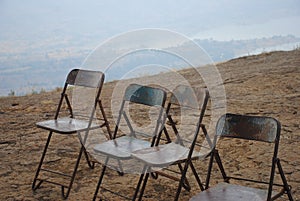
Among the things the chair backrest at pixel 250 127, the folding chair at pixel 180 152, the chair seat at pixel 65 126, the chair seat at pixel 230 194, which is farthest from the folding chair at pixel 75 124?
the chair seat at pixel 230 194

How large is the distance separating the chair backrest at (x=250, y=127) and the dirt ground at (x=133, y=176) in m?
1.00

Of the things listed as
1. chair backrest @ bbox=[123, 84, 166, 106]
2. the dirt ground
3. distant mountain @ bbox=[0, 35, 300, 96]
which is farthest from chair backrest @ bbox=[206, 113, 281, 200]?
distant mountain @ bbox=[0, 35, 300, 96]

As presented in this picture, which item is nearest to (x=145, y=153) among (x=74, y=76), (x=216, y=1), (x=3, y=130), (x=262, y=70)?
(x=74, y=76)

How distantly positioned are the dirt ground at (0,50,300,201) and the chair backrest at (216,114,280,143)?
1.00m

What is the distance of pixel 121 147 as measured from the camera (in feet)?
11.0

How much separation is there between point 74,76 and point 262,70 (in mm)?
4785

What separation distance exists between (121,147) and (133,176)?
697 mm

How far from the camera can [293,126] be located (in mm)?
4879

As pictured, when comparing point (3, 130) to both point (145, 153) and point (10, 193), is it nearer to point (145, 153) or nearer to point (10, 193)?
point (10, 193)

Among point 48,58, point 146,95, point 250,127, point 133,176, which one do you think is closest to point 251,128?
point 250,127

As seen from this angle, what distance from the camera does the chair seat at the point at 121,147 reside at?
10.4 ft

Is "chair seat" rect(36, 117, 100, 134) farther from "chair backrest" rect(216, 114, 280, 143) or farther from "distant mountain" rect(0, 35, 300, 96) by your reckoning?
"distant mountain" rect(0, 35, 300, 96)

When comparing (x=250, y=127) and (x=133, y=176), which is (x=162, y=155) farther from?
(x=133, y=176)

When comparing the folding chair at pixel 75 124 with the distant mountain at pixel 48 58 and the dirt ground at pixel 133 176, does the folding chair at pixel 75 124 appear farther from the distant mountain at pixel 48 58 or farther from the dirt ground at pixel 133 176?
the distant mountain at pixel 48 58
